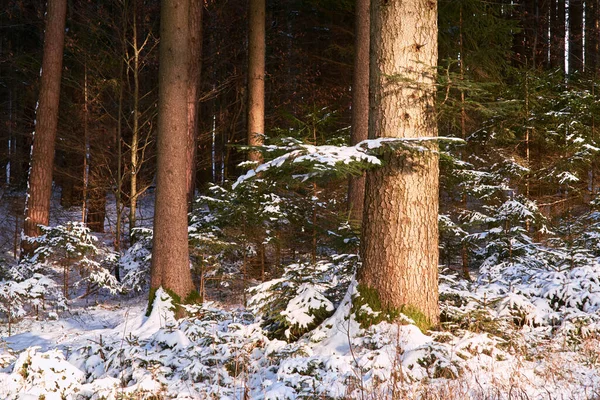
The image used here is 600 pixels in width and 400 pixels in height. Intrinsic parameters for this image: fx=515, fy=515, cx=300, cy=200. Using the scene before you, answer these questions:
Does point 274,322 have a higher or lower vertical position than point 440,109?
lower

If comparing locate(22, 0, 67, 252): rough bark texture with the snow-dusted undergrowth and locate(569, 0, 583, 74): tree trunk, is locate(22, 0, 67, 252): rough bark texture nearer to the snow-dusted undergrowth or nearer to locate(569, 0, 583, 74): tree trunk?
the snow-dusted undergrowth

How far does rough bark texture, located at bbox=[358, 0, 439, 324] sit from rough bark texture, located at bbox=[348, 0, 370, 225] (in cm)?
423

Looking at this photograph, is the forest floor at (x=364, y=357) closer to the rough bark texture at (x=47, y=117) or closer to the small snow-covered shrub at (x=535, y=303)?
the small snow-covered shrub at (x=535, y=303)

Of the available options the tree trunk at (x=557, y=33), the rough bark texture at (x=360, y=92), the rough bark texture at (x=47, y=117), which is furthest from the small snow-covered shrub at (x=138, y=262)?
the tree trunk at (x=557, y=33)

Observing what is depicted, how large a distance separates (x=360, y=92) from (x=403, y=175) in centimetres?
505

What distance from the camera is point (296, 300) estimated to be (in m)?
5.54

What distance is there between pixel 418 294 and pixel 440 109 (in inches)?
74.8

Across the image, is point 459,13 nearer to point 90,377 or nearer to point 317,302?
point 317,302

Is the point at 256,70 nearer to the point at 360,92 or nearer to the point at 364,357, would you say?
the point at 360,92

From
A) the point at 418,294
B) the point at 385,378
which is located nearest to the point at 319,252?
the point at 418,294

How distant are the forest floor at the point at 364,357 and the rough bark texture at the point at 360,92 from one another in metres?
3.33

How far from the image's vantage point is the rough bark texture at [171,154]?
8.53 meters

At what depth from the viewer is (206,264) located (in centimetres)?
1050

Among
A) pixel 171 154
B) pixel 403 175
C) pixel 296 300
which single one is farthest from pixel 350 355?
pixel 171 154
